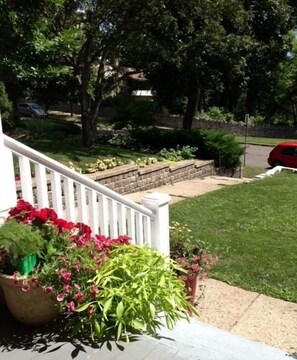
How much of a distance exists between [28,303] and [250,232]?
489cm

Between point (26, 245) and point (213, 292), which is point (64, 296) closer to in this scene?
point (26, 245)

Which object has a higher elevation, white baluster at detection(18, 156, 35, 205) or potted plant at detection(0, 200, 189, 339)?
white baluster at detection(18, 156, 35, 205)

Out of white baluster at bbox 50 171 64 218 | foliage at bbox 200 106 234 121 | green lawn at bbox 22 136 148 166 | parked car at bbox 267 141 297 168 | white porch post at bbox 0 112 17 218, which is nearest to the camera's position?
white porch post at bbox 0 112 17 218

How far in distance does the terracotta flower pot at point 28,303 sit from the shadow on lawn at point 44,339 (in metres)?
0.06

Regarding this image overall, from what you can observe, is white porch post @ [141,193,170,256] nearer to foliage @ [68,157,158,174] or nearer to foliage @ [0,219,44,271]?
foliage @ [0,219,44,271]

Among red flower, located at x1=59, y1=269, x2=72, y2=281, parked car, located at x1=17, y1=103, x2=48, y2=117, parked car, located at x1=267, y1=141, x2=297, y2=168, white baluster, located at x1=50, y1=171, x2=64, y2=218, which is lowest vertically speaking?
parked car, located at x1=267, y1=141, x2=297, y2=168

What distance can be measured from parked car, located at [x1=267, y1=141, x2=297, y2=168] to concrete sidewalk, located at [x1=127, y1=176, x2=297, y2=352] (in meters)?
14.1

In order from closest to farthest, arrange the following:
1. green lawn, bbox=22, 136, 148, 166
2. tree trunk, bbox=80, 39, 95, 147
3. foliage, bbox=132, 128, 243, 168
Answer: green lawn, bbox=22, 136, 148, 166
tree trunk, bbox=80, 39, 95, 147
foliage, bbox=132, 128, 243, 168

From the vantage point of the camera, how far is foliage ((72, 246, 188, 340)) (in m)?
2.83

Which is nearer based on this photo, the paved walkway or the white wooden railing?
the paved walkway

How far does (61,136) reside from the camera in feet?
51.2

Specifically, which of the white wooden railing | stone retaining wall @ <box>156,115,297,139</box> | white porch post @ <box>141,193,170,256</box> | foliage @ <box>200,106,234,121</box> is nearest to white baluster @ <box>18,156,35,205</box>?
the white wooden railing

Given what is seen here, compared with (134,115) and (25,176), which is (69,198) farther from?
(134,115)

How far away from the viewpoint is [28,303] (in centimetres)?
293
